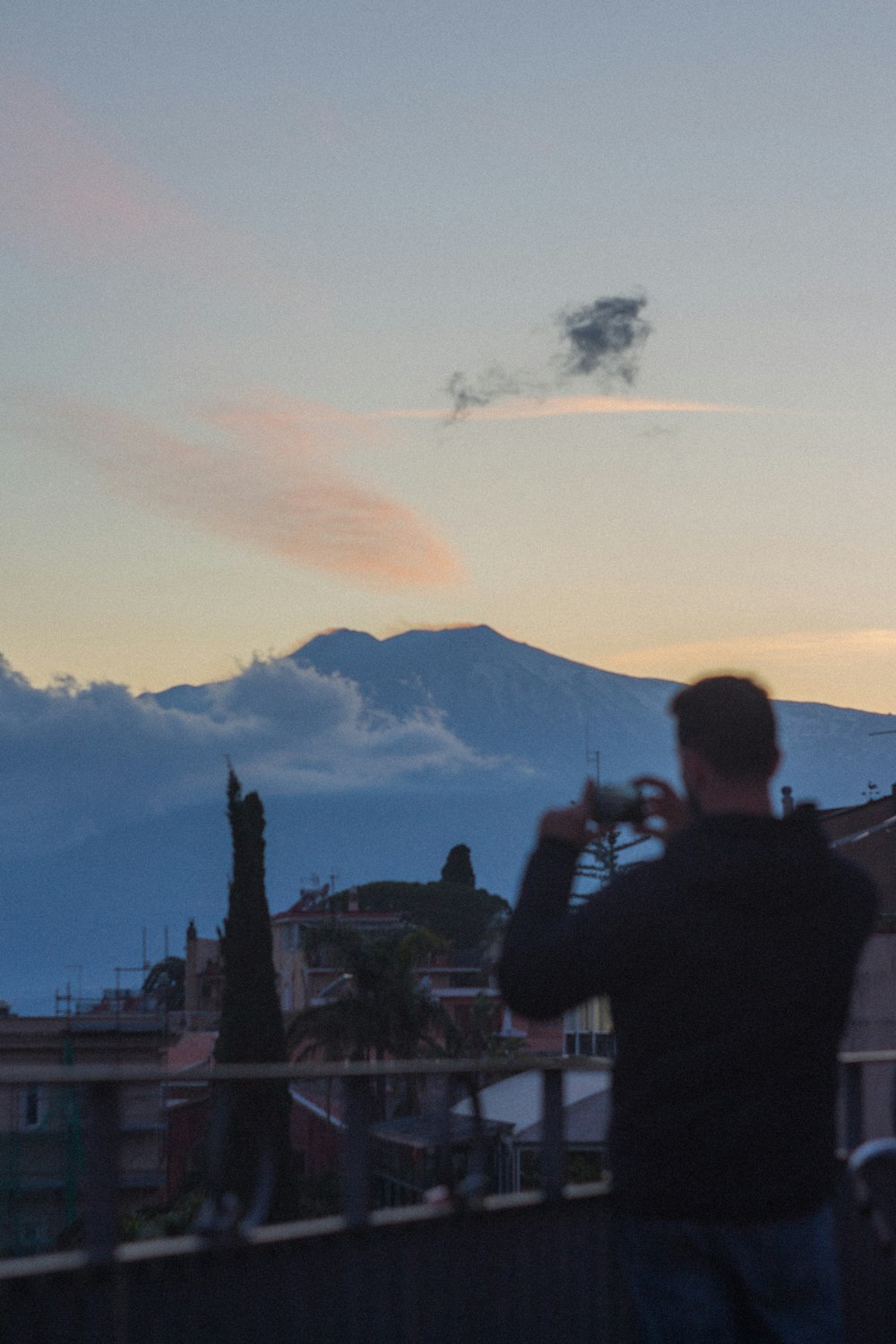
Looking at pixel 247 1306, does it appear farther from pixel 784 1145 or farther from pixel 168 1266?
pixel 784 1145

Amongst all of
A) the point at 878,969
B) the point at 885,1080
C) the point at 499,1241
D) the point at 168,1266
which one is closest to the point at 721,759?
the point at 168,1266

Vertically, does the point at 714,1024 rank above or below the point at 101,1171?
above

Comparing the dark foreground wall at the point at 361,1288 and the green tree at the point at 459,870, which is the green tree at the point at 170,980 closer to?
the green tree at the point at 459,870

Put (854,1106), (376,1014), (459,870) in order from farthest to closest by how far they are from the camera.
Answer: (459,870) < (376,1014) < (854,1106)

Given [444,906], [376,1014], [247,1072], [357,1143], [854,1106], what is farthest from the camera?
[444,906]

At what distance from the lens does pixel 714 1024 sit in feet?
8.21

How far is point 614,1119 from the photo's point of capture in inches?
101

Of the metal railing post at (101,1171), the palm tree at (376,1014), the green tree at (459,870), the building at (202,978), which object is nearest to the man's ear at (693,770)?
the metal railing post at (101,1171)

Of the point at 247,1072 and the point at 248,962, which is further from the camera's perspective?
the point at 248,962

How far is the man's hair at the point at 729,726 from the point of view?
2586 millimetres

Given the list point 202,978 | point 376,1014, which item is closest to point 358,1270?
point 376,1014

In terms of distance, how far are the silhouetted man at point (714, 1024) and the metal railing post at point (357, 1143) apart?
1.31m

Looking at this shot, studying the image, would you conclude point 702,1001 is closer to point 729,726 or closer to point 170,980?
point 729,726

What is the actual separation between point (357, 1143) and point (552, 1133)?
69 cm
